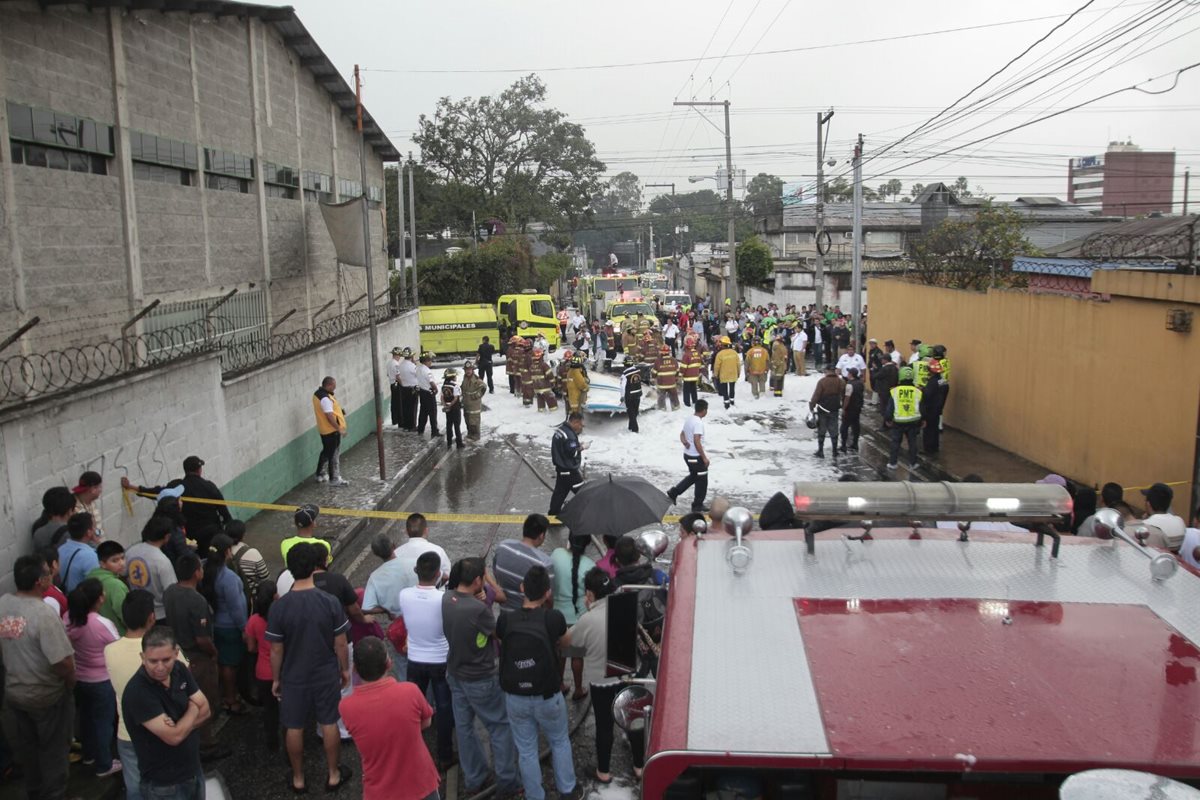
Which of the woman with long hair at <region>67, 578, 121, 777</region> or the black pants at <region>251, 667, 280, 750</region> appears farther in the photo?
the black pants at <region>251, 667, 280, 750</region>

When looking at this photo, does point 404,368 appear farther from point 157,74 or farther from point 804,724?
point 804,724

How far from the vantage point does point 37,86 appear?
1134 centimetres

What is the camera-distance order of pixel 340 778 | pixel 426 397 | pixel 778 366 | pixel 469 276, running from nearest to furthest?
pixel 340 778
pixel 426 397
pixel 778 366
pixel 469 276

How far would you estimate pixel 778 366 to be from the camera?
2284 cm

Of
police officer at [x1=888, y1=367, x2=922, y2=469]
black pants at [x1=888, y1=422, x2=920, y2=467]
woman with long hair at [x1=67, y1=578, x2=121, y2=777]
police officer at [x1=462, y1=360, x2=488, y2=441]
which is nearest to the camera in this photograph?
woman with long hair at [x1=67, y1=578, x2=121, y2=777]

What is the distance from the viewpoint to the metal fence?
9680 mm

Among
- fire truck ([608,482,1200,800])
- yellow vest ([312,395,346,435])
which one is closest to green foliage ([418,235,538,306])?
yellow vest ([312,395,346,435])

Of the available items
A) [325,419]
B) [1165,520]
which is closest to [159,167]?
[325,419]

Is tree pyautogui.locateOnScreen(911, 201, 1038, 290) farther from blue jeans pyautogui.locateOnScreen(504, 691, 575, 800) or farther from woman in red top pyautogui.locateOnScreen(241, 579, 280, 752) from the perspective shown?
woman in red top pyautogui.locateOnScreen(241, 579, 280, 752)

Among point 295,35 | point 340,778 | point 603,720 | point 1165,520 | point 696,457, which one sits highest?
point 295,35

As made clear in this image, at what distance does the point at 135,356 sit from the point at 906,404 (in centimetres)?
1111

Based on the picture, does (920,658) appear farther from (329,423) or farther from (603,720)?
(329,423)

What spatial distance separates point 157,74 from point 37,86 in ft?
10.4

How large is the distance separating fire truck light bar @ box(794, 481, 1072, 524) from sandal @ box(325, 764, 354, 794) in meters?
4.00
